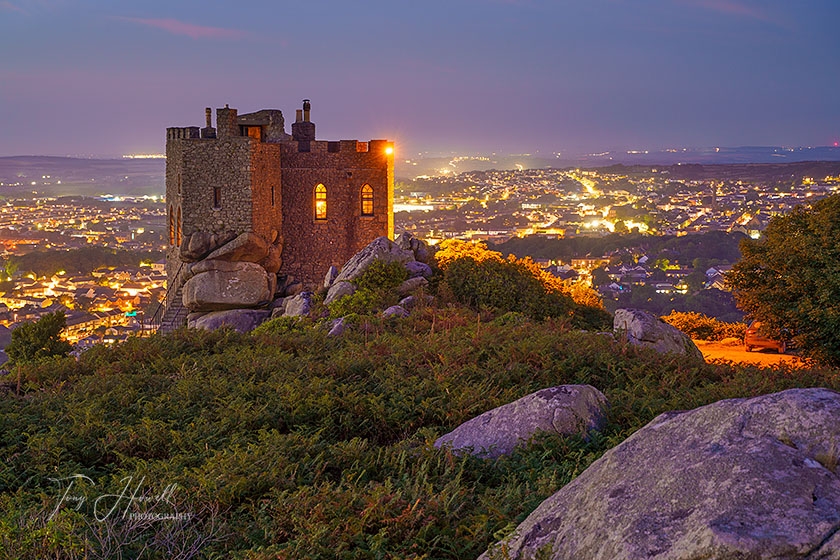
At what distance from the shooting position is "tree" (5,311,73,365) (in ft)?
60.0

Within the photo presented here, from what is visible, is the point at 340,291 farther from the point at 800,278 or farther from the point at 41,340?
the point at 800,278

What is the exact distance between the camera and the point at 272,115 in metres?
26.3

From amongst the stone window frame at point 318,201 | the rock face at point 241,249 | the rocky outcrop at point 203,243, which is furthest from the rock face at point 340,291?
the stone window frame at point 318,201

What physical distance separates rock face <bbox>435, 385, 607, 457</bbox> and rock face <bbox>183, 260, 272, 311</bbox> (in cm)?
1731

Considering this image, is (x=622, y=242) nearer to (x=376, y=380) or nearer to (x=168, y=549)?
(x=376, y=380)

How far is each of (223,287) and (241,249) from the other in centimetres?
143

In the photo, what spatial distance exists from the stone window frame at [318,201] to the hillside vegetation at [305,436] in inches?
531

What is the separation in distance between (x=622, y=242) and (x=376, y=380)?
51196mm

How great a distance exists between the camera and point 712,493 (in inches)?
154

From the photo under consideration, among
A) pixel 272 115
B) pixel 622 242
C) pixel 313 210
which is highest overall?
pixel 272 115

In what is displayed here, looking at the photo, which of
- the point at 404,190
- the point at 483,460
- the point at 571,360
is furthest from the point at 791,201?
the point at 483,460

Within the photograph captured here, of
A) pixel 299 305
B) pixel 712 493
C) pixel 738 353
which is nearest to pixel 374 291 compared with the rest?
pixel 299 305

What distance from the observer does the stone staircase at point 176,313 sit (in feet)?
79.7

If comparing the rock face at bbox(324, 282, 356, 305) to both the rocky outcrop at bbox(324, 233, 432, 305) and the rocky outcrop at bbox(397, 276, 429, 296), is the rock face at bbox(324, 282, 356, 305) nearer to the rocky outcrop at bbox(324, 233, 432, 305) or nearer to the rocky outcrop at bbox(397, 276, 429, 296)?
the rocky outcrop at bbox(324, 233, 432, 305)
